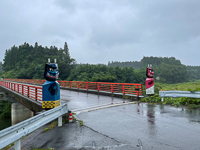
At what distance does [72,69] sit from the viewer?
6128 cm

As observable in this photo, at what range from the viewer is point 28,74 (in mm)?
62344

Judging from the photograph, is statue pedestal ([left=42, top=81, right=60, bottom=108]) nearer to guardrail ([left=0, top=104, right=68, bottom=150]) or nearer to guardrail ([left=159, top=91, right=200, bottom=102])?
guardrail ([left=0, top=104, right=68, bottom=150])

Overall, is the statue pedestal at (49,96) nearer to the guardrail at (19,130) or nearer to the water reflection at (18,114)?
the guardrail at (19,130)

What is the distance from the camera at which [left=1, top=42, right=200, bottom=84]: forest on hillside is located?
167 ft

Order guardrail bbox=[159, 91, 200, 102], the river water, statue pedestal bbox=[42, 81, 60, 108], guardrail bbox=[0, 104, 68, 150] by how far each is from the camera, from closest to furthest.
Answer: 1. guardrail bbox=[0, 104, 68, 150]
2. statue pedestal bbox=[42, 81, 60, 108]
3. guardrail bbox=[159, 91, 200, 102]
4. the river water

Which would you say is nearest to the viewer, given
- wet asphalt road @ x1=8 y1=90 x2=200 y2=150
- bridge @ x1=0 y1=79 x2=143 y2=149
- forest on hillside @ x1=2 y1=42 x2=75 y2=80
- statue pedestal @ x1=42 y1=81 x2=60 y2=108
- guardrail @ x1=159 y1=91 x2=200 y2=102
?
wet asphalt road @ x1=8 y1=90 x2=200 y2=150

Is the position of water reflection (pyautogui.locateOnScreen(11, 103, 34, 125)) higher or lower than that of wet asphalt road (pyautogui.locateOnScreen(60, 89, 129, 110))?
lower

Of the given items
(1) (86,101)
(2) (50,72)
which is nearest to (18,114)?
(1) (86,101)

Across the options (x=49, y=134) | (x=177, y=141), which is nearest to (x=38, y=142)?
(x=49, y=134)

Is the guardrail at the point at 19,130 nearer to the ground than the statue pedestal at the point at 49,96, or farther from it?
nearer to the ground

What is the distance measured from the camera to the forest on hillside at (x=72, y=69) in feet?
167

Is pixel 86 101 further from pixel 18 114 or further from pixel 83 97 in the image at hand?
pixel 18 114

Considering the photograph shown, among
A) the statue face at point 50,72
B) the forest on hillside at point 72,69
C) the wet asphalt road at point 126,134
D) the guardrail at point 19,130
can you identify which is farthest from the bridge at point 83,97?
the forest on hillside at point 72,69

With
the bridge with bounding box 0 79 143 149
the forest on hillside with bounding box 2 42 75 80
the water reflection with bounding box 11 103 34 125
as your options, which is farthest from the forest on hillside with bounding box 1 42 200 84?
the water reflection with bounding box 11 103 34 125
